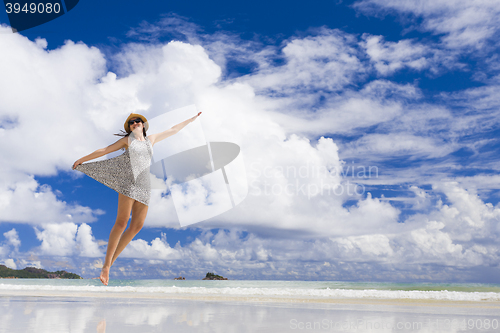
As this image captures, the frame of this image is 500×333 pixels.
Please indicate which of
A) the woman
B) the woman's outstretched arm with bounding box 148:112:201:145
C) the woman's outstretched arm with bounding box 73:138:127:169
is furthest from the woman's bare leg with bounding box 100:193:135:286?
the woman's outstretched arm with bounding box 148:112:201:145

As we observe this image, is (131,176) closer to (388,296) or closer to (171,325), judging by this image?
(171,325)

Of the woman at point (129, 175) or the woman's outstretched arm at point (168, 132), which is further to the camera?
the woman's outstretched arm at point (168, 132)

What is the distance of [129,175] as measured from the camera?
11.8 feet

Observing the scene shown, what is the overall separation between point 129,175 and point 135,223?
0.51 metres

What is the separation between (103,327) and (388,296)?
1438 cm

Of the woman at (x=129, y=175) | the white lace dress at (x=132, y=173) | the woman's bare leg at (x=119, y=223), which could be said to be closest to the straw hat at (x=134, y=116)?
the woman at (x=129, y=175)

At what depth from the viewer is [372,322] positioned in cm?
713

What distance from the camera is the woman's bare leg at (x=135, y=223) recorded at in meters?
3.61

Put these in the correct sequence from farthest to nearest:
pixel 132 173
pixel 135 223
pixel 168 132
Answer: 1. pixel 168 132
2. pixel 135 223
3. pixel 132 173

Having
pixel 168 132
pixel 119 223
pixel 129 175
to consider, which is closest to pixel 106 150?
pixel 129 175

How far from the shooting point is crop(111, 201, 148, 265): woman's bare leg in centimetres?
361

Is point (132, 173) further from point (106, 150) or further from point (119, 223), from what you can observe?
point (119, 223)

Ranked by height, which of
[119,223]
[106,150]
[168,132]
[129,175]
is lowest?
[119,223]

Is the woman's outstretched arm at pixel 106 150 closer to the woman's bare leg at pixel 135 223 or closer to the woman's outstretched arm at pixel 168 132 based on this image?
the woman's outstretched arm at pixel 168 132
